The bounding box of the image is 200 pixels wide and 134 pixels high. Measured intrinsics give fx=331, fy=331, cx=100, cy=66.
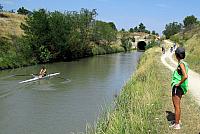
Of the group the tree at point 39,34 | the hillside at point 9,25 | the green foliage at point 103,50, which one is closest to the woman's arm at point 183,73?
the tree at point 39,34

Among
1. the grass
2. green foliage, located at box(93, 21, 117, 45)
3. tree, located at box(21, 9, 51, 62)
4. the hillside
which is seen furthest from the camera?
green foliage, located at box(93, 21, 117, 45)

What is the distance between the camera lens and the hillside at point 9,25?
222ft

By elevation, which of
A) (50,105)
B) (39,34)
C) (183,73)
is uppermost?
(39,34)

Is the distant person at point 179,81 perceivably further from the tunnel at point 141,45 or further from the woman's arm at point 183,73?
the tunnel at point 141,45

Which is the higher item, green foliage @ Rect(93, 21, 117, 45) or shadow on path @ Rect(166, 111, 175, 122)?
green foliage @ Rect(93, 21, 117, 45)

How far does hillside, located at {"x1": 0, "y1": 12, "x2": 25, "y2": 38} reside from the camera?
67.6 m

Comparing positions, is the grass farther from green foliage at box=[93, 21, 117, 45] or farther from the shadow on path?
green foliage at box=[93, 21, 117, 45]

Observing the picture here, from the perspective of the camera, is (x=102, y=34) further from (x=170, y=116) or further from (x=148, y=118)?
(x=148, y=118)

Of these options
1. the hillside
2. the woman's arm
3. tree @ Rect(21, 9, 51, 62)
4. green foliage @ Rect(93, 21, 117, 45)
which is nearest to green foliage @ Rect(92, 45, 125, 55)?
green foliage @ Rect(93, 21, 117, 45)

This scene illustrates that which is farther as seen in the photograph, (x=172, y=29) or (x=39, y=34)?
(x=172, y=29)

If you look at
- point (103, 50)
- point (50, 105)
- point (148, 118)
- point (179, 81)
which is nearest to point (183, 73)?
point (179, 81)

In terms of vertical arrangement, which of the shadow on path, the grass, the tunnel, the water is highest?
the tunnel

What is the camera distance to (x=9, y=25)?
245 feet

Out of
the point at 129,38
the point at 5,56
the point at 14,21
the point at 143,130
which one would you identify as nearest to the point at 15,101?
the point at 143,130
